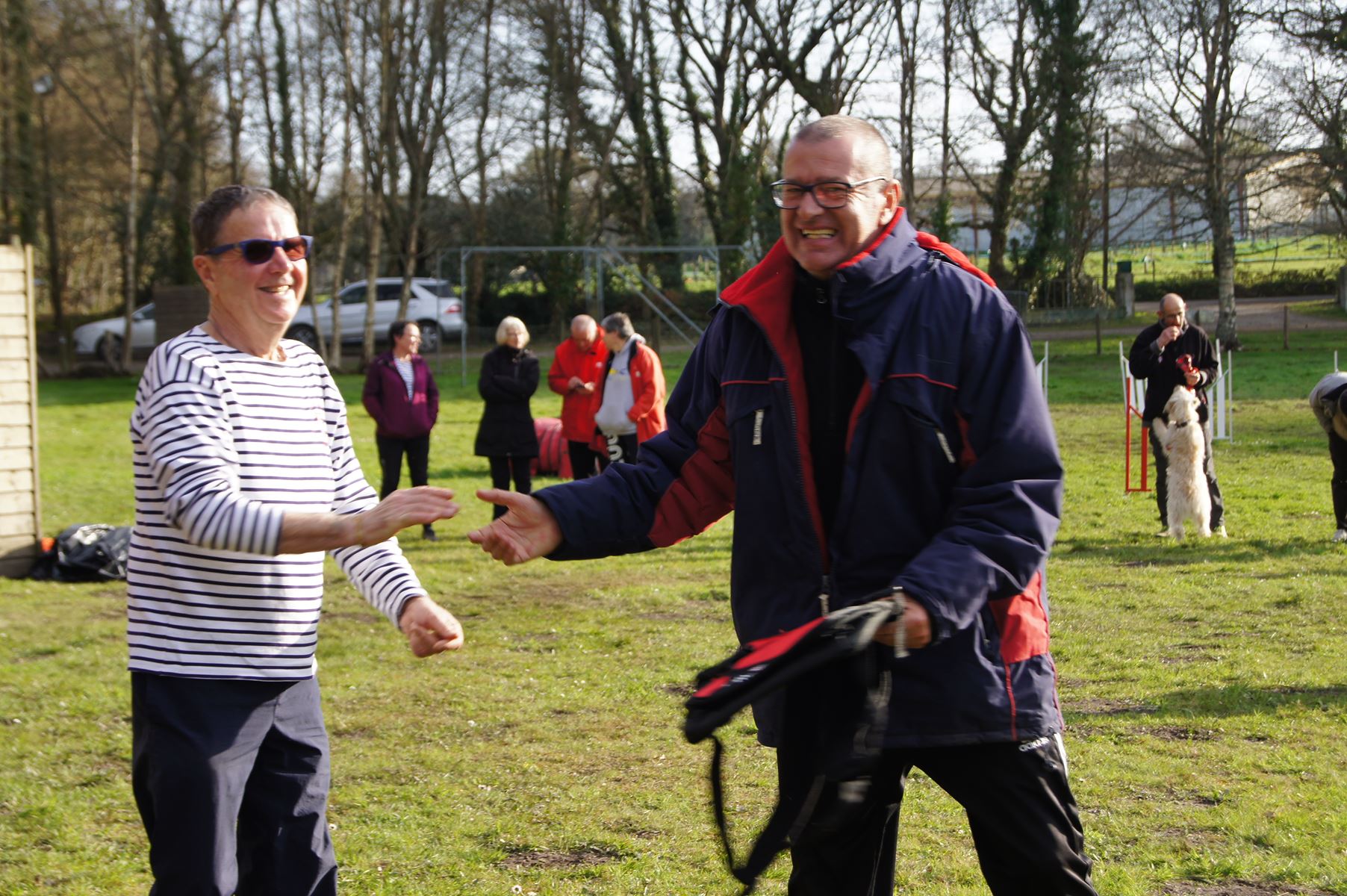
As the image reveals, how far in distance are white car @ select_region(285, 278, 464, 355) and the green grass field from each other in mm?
20379

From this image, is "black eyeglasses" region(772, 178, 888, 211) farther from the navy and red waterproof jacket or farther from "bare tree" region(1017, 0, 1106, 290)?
"bare tree" region(1017, 0, 1106, 290)

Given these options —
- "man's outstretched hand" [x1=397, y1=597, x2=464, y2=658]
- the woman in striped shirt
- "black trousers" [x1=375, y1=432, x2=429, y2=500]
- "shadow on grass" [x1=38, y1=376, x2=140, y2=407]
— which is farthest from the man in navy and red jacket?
"shadow on grass" [x1=38, y1=376, x2=140, y2=407]

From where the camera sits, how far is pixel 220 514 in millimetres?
2635

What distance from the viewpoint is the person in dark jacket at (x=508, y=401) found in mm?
11945

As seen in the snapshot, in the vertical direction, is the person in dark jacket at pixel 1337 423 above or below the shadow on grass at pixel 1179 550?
above

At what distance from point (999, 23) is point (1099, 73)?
3729 mm

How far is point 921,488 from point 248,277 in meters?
1.57

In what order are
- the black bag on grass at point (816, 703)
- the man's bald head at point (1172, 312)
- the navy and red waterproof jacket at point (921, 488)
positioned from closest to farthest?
the black bag on grass at point (816, 703) → the navy and red waterproof jacket at point (921, 488) → the man's bald head at point (1172, 312)

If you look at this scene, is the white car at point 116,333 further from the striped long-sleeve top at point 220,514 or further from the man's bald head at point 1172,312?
the striped long-sleeve top at point 220,514

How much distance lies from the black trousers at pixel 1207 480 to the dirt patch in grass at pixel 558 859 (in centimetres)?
776

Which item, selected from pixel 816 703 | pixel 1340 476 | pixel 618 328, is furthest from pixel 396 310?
pixel 816 703

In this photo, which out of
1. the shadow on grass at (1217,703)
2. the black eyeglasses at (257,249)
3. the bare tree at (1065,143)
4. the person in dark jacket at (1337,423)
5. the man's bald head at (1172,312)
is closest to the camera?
the black eyeglasses at (257,249)

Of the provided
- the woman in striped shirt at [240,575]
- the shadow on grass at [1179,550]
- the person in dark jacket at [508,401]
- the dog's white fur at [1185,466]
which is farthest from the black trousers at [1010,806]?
the person in dark jacket at [508,401]

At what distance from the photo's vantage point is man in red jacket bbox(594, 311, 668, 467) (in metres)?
11.5
